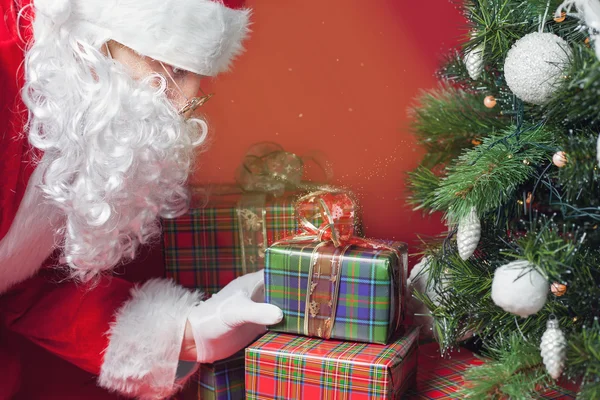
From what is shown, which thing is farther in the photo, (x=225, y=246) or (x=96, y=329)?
(x=225, y=246)

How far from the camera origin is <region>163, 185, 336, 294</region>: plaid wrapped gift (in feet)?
3.96

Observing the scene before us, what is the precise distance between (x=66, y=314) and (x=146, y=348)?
0.16 metres

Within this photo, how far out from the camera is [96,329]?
1.12m

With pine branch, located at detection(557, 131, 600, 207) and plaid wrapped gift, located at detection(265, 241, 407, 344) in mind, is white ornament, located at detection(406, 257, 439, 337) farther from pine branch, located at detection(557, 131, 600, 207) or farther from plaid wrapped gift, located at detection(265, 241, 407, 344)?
pine branch, located at detection(557, 131, 600, 207)

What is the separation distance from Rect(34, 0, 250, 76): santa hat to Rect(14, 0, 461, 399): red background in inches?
16.5

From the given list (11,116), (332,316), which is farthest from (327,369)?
(11,116)

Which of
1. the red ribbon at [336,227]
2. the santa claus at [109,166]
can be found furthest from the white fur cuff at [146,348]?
the red ribbon at [336,227]

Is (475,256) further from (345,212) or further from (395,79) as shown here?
(395,79)

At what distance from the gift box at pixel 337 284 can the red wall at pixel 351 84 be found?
1.27ft

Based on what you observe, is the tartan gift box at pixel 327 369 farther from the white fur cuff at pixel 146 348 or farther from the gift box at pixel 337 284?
the white fur cuff at pixel 146 348

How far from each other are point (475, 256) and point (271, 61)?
2.30 ft

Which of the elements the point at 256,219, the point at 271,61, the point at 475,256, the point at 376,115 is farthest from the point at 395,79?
the point at 475,256

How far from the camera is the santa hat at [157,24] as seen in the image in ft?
3.12

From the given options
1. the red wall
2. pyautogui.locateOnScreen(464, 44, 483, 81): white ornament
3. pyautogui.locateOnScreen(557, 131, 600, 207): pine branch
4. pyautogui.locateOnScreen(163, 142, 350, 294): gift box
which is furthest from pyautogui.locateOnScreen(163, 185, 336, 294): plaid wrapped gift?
pyautogui.locateOnScreen(557, 131, 600, 207): pine branch
